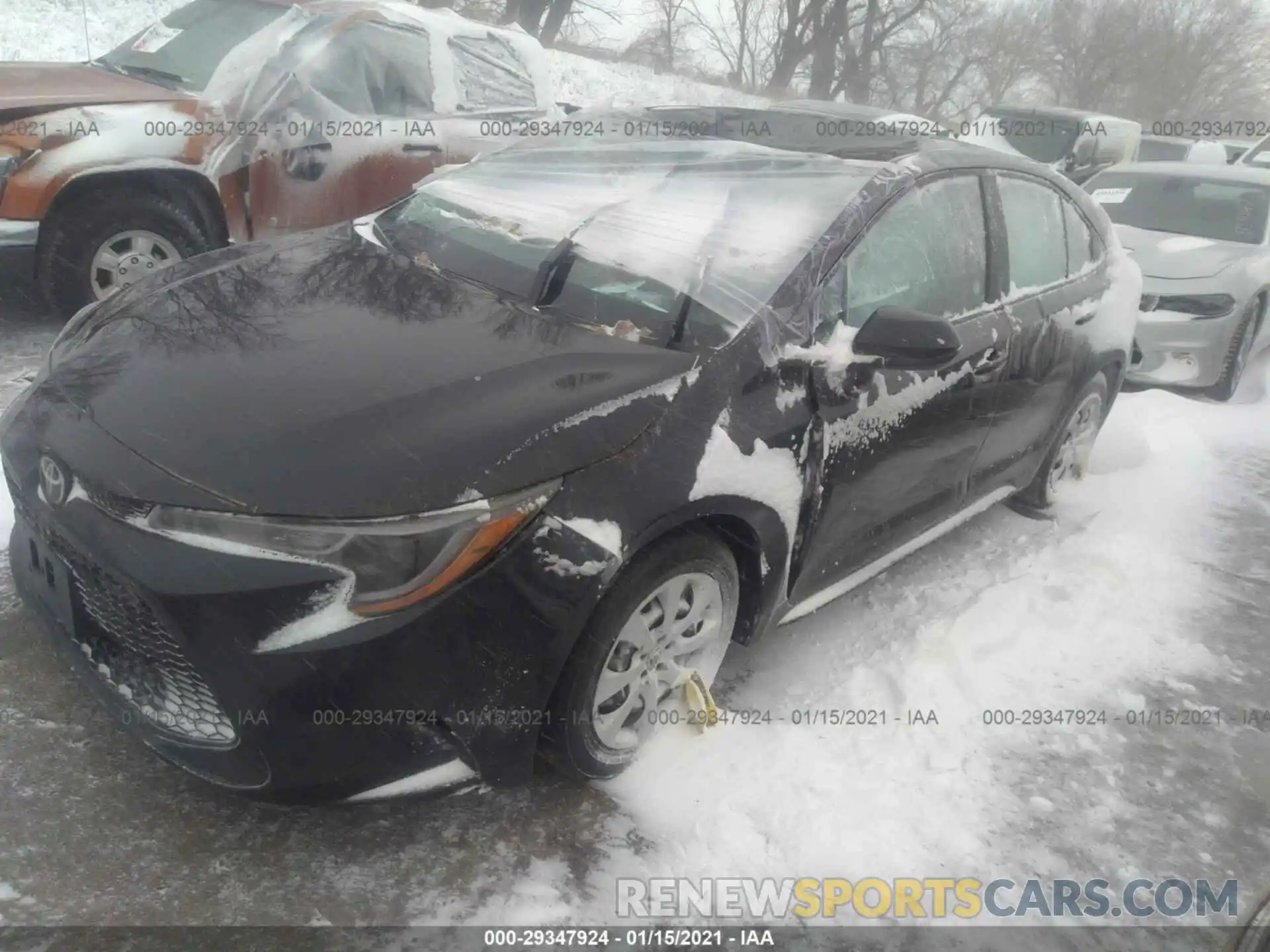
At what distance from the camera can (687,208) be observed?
118 inches

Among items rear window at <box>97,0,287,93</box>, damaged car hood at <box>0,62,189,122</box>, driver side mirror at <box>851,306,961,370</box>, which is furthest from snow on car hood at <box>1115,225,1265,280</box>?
damaged car hood at <box>0,62,189,122</box>

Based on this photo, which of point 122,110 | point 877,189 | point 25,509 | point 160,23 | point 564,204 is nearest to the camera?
point 25,509

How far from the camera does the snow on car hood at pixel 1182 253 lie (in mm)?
6742

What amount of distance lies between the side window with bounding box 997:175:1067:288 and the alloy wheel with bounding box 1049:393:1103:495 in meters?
0.77

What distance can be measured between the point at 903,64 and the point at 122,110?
107 ft

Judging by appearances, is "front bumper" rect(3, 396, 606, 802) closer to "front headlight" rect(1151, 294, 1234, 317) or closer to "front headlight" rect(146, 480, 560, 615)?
"front headlight" rect(146, 480, 560, 615)

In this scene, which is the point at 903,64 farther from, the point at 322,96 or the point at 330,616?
the point at 330,616

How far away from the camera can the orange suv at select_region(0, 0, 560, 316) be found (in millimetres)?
4555

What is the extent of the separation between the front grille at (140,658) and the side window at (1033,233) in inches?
119

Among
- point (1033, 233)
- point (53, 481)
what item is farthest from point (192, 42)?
point (1033, 233)

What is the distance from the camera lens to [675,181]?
3.13m

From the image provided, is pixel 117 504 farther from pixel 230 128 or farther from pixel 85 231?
pixel 230 128

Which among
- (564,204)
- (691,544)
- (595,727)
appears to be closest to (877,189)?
(564,204)

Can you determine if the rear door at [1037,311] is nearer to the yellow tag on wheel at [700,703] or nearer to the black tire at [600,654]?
the yellow tag on wheel at [700,703]
